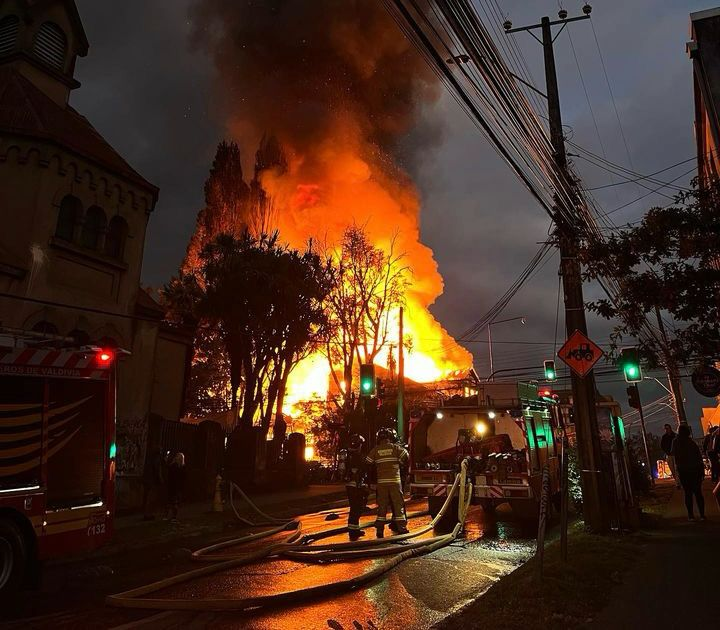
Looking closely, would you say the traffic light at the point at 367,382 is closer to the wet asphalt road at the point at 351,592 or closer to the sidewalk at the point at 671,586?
the wet asphalt road at the point at 351,592

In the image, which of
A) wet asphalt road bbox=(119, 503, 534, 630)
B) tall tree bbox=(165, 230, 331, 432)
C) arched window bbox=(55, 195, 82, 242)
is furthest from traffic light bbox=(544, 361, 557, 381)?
arched window bbox=(55, 195, 82, 242)

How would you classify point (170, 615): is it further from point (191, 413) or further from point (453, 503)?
point (191, 413)

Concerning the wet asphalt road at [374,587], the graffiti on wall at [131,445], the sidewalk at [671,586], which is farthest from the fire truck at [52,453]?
the graffiti on wall at [131,445]

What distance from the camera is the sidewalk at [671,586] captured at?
4578mm

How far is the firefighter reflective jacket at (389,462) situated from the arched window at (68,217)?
10.0 metres

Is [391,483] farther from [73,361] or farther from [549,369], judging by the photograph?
[549,369]

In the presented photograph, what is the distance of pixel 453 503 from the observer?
10.7 meters

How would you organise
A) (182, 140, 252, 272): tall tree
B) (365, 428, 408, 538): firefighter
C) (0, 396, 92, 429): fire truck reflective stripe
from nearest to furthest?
1. (0, 396, 92, 429): fire truck reflective stripe
2. (365, 428, 408, 538): firefighter
3. (182, 140, 252, 272): tall tree

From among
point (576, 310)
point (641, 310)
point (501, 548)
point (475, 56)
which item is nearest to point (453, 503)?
A: point (501, 548)

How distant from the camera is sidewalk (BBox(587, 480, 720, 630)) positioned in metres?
4.58

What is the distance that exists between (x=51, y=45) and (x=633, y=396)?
71.3ft

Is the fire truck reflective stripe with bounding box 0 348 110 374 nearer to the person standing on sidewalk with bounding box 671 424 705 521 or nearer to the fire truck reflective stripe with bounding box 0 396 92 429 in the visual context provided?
the fire truck reflective stripe with bounding box 0 396 92 429

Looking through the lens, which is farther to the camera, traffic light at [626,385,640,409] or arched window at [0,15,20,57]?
arched window at [0,15,20,57]

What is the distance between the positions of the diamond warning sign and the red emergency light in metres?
7.19
